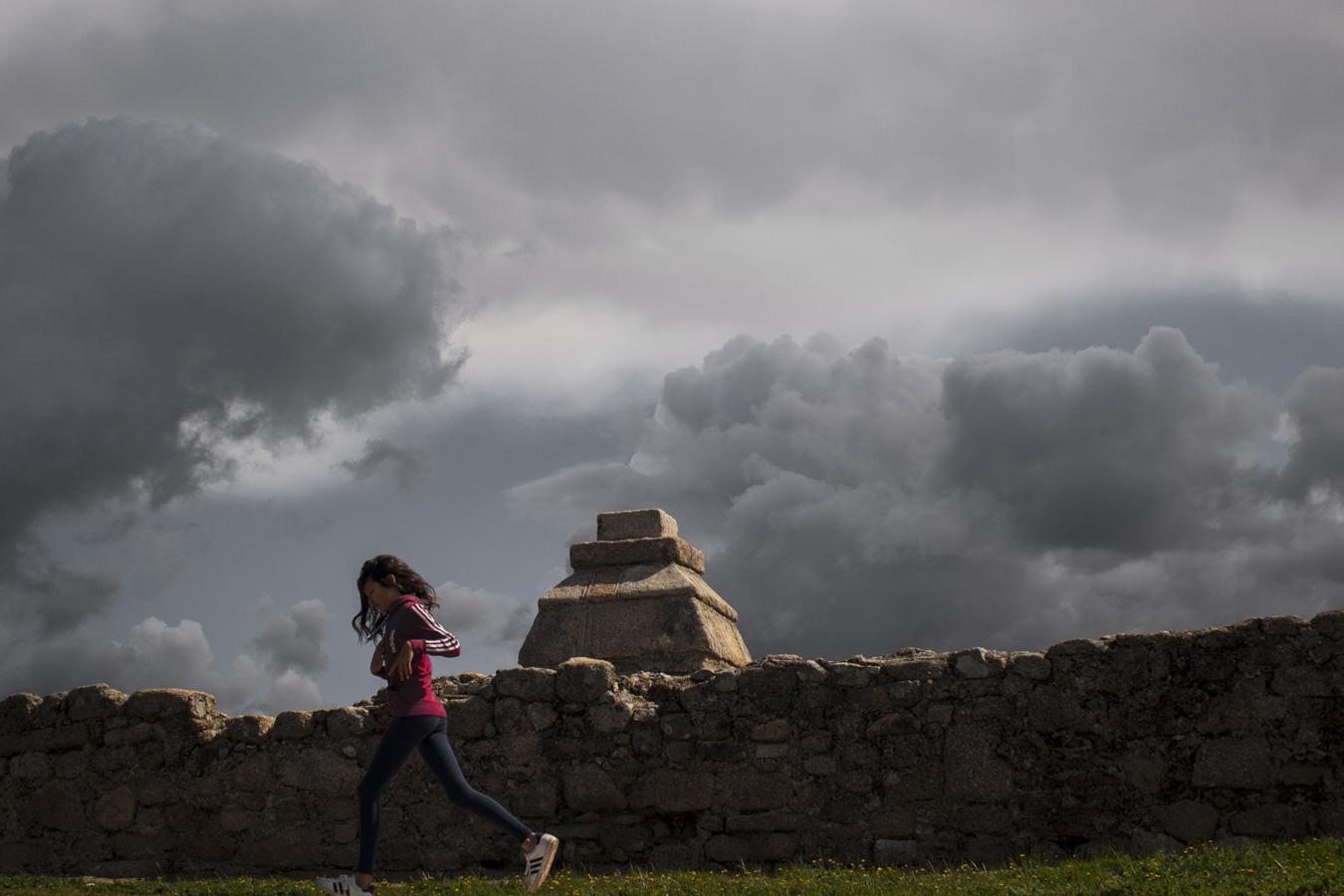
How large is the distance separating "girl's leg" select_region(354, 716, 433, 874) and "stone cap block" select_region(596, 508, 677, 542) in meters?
5.41

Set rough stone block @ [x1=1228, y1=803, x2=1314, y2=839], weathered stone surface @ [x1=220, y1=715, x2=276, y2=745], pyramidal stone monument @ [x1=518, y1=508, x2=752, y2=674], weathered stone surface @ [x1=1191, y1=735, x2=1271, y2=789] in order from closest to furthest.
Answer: rough stone block @ [x1=1228, y1=803, x2=1314, y2=839]
weathered stone surface @ [x1=1191, y1=735, x2=1271, y2=789]
weathered stone surface @ [x1=220, y1=715, x2=276, y2=745]
pyramidal stone monument @ [x1=518, y1=508, x2=752, y2=674]

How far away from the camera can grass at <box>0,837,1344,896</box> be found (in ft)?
20.6

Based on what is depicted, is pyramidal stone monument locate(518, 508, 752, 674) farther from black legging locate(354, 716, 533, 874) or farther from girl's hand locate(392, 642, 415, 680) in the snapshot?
girl's hand locate(392, 642, 415, 680)

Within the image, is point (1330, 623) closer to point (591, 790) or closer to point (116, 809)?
point (591, 790)

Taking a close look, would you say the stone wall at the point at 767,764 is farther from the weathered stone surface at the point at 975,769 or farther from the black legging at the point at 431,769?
the black legging at the point at 431,769

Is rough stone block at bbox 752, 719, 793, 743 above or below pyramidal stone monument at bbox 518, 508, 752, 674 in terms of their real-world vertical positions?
below

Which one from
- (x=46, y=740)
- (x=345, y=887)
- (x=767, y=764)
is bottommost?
(x=345, y=887)

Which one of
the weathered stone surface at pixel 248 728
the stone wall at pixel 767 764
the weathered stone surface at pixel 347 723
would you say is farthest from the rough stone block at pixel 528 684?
the weathered stone surface at pixel 248 728

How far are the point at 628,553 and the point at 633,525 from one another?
379 millimetres

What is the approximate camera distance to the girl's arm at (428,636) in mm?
6566

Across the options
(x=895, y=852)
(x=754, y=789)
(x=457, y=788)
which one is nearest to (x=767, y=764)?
(x=754, y=789)

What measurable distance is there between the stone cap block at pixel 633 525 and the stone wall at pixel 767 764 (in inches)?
108

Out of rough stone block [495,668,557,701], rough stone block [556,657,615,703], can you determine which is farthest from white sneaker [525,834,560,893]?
rough stone block [495,668,557,701]

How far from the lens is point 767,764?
8.35 metres
